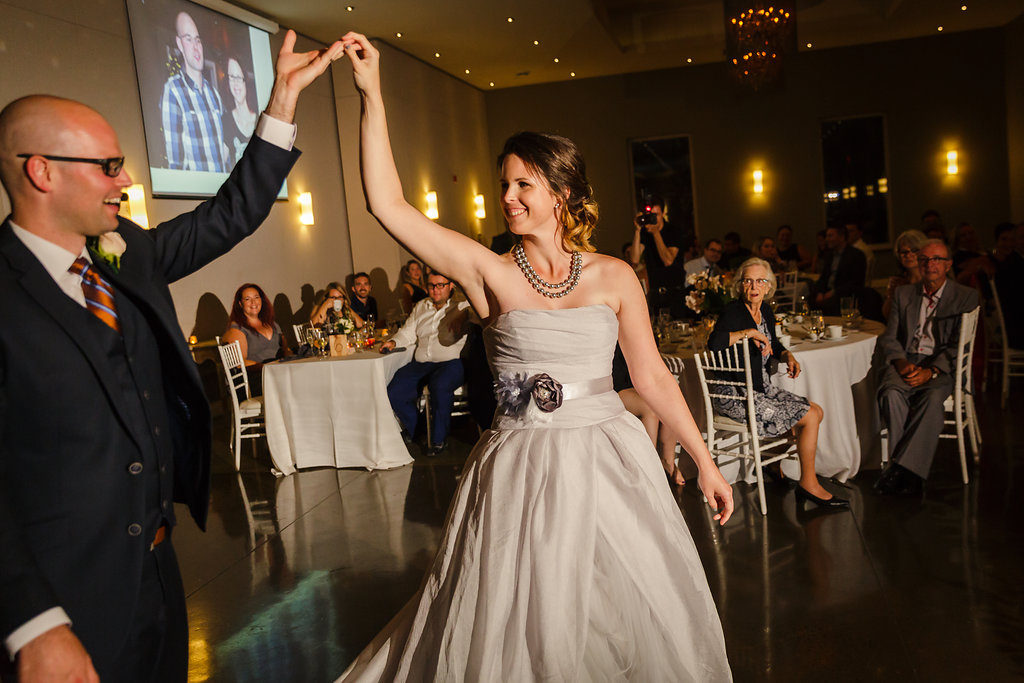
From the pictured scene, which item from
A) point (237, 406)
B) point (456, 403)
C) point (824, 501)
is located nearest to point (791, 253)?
point (456, 403)

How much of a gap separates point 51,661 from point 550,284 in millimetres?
1243

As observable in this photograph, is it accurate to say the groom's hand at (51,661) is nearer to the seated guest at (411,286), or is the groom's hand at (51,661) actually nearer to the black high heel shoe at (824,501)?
the black high heel shoe at (824,501)

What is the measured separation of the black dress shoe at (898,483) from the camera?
434 cm

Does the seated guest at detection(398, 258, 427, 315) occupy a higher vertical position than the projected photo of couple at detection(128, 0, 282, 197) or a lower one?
lower

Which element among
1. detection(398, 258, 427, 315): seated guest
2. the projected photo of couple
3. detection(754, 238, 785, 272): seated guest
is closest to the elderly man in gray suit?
the projected photo of couple

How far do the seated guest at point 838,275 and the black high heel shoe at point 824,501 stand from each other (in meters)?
4.18

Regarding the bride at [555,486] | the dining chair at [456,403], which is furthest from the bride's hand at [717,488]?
the dining chair at [456,403]

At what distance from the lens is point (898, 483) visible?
14.3 ft

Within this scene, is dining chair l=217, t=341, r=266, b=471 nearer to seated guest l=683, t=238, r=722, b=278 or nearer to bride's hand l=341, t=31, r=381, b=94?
bride's hand l=341, t=31, r=381, b=94

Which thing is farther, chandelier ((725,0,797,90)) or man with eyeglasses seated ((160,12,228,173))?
chandelier ((725,0,797,90))

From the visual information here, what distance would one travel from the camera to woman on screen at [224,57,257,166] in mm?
8094

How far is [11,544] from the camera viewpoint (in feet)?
3.79

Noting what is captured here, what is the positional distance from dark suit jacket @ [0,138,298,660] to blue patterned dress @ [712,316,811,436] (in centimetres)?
352

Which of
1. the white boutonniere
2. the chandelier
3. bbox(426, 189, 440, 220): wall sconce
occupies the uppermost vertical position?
the chandelier
